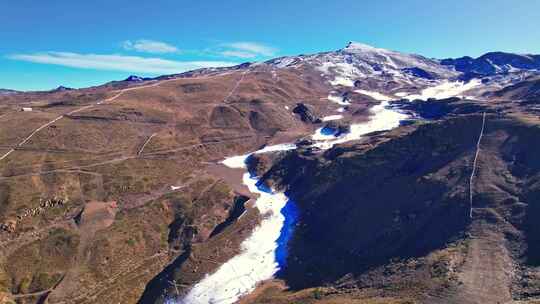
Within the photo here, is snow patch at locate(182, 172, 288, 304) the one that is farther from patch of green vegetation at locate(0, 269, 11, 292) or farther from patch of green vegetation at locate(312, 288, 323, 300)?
patch of green vegetation at locate(0, 269, 11, 292)

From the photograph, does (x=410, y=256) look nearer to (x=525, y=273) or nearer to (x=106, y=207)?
(x=525, y=273)

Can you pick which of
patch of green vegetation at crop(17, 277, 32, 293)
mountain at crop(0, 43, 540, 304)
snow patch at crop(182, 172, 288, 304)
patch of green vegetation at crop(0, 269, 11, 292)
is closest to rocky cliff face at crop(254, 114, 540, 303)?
mountain at crop(0, 43, 540, 304)

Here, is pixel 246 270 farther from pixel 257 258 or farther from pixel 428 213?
pixel 428 213

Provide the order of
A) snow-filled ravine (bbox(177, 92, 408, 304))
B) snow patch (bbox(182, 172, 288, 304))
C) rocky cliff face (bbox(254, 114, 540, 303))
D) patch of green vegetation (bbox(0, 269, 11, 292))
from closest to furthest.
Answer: rocky cliff face (bbox(254, 114, 540, 303)) → patch of green vegetation (bbox(0, 269, 11, 292)) → snow patch (bbox(182, 172, 288, 304)) → snow-filled ravine (bbox(177, 92, 408, 304))

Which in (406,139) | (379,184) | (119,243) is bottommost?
(119,243)

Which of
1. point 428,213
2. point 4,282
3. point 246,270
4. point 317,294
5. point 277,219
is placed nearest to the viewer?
point 317,294

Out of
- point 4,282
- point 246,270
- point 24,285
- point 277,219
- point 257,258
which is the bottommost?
point 246,270

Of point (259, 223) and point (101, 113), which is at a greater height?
point (101, 113)

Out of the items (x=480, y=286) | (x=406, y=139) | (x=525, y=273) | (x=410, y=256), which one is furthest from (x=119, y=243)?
(x=406, y=139)

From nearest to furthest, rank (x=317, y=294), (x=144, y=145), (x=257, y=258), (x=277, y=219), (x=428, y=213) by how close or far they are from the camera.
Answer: (x=317, y=294) < (x=428, y=213) < (x=257, y=258) < (x=277, y=219) < (x=144, y=145)

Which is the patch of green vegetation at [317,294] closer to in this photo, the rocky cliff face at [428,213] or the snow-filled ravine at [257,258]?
the rocky cliff face at [428,213]

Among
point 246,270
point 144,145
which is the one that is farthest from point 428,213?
point 144,145
